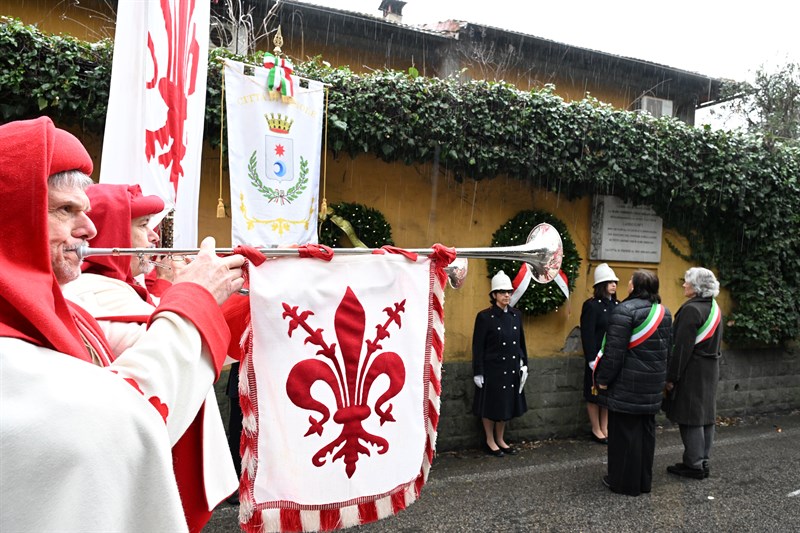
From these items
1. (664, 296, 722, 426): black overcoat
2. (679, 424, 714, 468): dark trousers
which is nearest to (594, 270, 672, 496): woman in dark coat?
(664, 296, 722, 426): black overcoat

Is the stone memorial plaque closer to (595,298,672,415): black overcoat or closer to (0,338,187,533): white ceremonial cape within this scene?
(595,298,672,415): black overcoat

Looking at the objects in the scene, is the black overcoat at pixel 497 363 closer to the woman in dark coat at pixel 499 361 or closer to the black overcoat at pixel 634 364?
the woman in dark coat at pixel 499 361

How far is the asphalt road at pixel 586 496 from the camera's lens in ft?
15.2

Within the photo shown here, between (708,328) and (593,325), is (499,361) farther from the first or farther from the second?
(708,328)

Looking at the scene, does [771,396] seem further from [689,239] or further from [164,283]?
[164,283]

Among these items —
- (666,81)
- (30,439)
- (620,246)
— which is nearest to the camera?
(30,439)

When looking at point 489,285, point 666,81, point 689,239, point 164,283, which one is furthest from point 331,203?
point 666,81

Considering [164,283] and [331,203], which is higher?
[331,203]

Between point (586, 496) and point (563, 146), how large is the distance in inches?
142

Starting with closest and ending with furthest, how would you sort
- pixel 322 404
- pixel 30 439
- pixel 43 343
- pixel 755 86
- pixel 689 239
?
1. pixel 30 439
2. pixel 43 343
3. pixel 322 404
4. pixel 689 239
5. pixel 755 86

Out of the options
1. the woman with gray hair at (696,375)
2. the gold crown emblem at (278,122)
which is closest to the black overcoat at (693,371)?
the woman with gray hair at (696,375)

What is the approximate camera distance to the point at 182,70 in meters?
3.25

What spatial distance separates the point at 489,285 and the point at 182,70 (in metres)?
4.48

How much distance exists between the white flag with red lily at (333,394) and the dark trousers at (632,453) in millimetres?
3665
